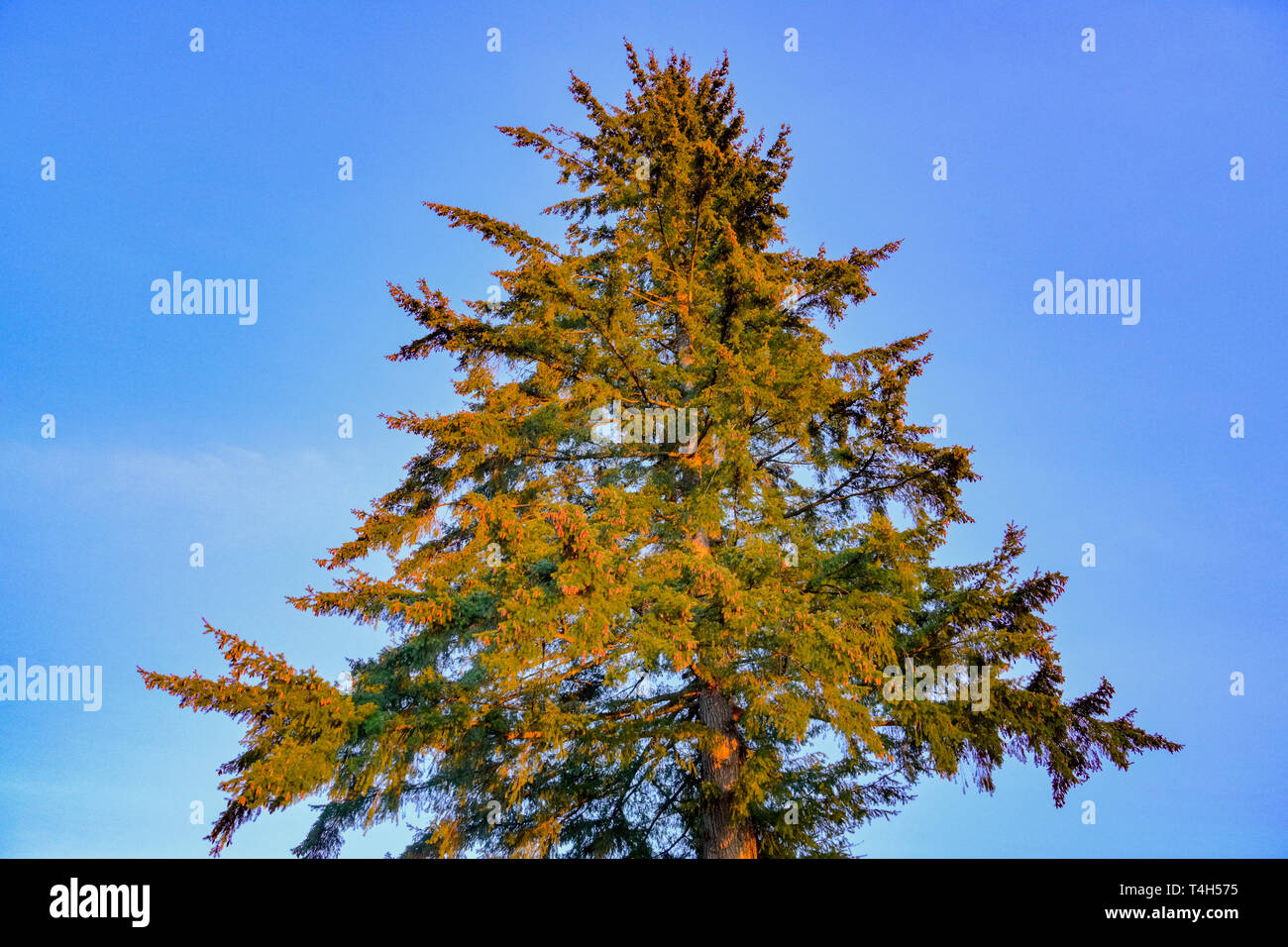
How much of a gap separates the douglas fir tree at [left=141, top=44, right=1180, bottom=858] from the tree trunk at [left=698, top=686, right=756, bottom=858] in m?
0.04

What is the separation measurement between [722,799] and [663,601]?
3.16 metres

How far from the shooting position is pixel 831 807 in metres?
9.02

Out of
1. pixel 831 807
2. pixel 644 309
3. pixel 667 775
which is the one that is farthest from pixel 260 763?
pixel 644 309

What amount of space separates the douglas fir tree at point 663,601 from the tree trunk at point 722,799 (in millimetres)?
37

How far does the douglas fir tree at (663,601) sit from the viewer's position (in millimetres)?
6680

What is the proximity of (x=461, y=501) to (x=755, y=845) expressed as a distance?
20.1 ft

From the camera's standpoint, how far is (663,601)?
714 centimetres

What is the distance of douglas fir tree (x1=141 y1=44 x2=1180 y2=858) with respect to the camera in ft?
21.9

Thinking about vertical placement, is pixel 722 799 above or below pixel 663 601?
below

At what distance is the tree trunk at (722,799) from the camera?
8242 millimetres

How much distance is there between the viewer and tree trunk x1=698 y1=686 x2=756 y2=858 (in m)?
8.24

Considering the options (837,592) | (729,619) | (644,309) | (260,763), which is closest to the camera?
(260,763)

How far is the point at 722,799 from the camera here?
847 cm
